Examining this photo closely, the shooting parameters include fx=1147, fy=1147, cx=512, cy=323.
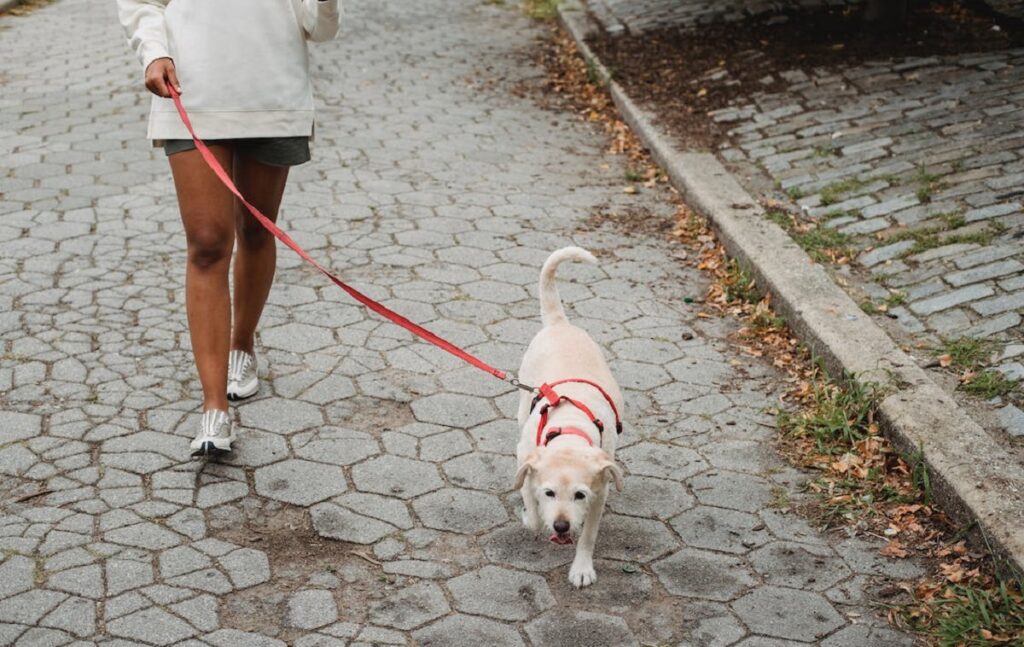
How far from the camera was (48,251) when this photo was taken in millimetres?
6484

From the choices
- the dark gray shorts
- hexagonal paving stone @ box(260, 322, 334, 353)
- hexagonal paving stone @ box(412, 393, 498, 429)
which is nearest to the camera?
the dark gray shorts

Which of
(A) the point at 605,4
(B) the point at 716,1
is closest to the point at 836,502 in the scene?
(B) the point at 716,1

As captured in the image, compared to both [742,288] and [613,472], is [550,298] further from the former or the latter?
[742,288]

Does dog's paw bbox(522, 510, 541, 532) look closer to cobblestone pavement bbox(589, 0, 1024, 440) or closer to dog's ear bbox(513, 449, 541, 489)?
dog's ear bbox(513, 449, 541, 489)

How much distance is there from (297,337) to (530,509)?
87.7 inches

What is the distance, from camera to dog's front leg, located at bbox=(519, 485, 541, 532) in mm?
3715

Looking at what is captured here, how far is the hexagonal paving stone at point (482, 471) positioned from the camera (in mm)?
4449

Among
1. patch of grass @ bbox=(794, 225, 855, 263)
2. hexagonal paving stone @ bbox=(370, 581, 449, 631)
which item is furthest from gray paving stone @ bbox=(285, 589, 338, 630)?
patch of grass @ bbox=(794, 225, 855, 263)

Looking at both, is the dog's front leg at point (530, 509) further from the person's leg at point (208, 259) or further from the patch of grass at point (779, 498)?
the person's leg at point (208, 259)

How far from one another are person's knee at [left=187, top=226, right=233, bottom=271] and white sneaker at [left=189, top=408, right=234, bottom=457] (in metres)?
0.57

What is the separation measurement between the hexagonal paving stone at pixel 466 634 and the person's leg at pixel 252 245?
1847mm

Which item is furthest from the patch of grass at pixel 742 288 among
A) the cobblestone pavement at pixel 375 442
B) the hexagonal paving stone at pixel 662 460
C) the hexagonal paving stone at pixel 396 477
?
the hexagonal paving stone at pixel 396 477

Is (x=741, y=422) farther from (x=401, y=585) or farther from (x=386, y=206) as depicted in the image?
(x=386, y=206)

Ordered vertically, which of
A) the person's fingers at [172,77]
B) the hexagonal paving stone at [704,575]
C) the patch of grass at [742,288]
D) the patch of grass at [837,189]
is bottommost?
the patch of grass at [742,288]
